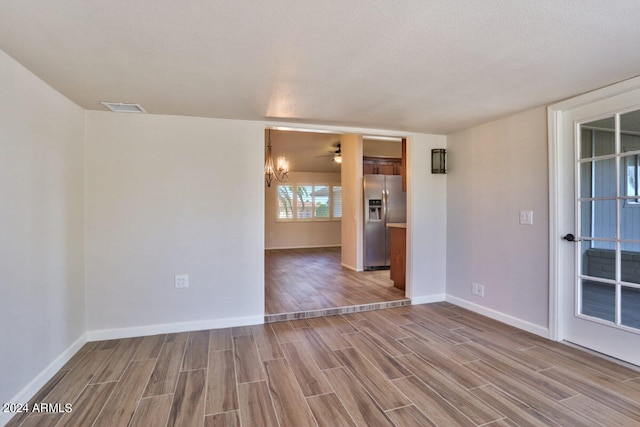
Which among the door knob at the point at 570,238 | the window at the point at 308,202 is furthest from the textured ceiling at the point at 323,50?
the window at the point at 308,202

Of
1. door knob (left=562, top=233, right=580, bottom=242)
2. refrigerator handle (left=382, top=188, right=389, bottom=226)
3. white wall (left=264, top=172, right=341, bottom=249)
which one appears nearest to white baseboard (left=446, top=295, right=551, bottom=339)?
door knob (left=562, top=233, right=580, bottom=242)

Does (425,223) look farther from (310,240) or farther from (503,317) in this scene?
(310,240)

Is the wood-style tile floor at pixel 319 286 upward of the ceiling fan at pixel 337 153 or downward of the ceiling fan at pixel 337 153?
downward

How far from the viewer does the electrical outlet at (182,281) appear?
317 centimetres

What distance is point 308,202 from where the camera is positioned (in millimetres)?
9500

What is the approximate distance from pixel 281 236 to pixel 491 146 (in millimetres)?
6652

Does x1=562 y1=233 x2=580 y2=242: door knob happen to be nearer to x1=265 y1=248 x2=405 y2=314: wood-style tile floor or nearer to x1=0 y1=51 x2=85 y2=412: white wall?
x1=265 y1=248 x2=405 y2=314: wood-style tile floor

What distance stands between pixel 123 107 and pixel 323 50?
2.06 metres

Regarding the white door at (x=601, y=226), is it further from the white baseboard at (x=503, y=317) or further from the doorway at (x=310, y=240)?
the doorway at (x=310, y=240)

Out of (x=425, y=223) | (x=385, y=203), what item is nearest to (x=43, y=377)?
(x=425, y=223)

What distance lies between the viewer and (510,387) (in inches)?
84.0

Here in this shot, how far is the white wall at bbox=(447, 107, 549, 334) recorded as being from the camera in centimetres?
299

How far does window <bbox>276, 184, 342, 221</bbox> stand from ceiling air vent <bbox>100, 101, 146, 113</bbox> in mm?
6253

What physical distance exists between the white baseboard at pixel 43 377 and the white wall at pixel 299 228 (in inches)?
252
